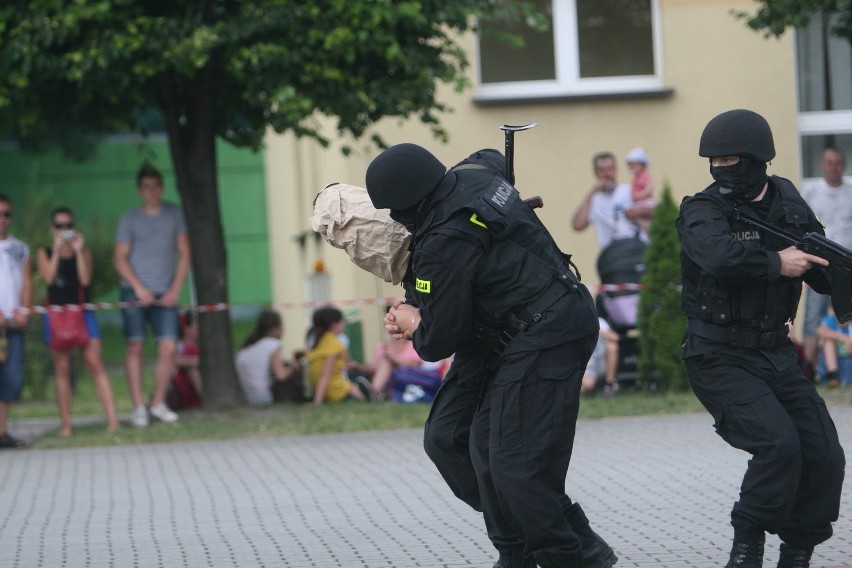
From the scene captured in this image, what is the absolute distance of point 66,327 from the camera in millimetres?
10906

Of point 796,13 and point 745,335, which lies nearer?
point 745,335

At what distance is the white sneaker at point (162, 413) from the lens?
11620 mm

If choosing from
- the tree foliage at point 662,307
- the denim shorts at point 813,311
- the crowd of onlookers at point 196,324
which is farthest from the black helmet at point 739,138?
the denim shorts at point 813,311

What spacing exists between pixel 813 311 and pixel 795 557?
24.6 ft

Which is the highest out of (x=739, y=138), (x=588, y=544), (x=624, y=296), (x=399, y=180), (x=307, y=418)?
(x=739, y=138)

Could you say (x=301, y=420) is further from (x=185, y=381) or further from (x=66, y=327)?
(x=66, y=327)

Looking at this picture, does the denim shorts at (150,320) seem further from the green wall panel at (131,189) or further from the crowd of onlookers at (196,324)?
the green wall panel at (131,189)

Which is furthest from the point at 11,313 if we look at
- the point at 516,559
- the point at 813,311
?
the point at 813,311

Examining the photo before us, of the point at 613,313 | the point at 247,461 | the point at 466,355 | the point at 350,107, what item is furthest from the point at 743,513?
the point at 613,313

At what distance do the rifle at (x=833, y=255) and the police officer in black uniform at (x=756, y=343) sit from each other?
0.04m

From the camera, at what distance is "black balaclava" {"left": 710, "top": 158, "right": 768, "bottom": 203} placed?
540cm

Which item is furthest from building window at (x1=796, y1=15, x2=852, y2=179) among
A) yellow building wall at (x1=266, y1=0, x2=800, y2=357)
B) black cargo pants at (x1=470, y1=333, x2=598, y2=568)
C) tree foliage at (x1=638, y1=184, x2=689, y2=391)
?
black cargo pants at (x1=470, y1=333, x2=598, y2=568)

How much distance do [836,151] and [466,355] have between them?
8.19m

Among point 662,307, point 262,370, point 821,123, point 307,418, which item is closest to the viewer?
point 307,418
